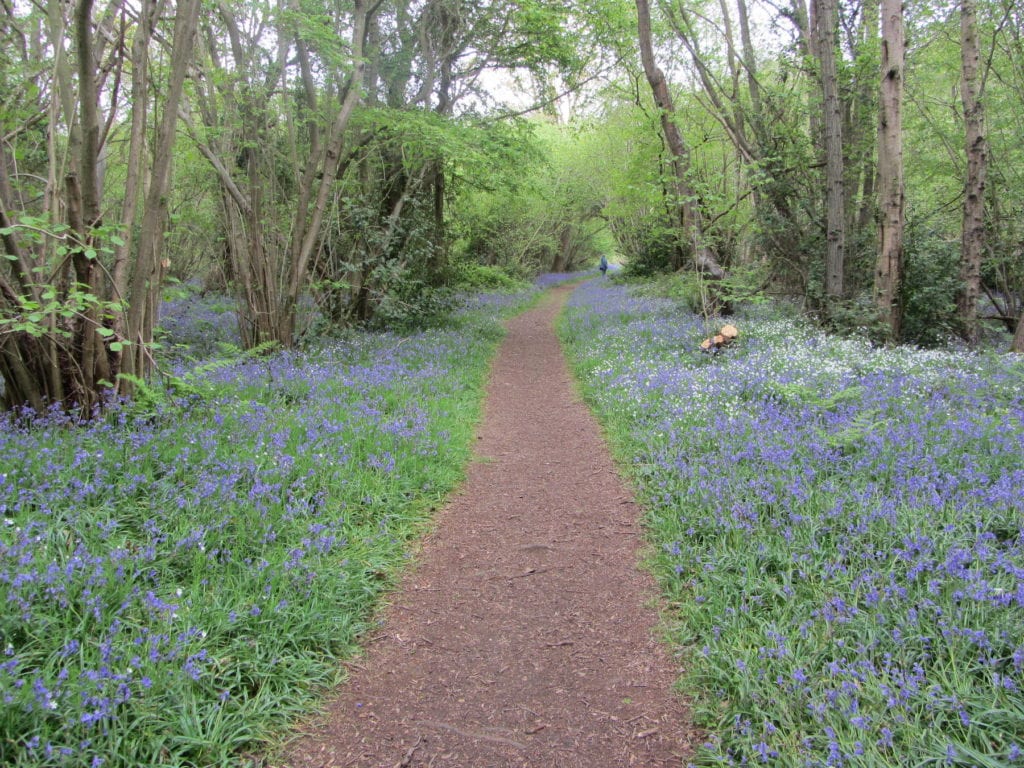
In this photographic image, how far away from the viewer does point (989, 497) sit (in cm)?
362

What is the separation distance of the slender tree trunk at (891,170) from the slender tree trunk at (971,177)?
1.07 metres

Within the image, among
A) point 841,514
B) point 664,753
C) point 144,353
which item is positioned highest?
point 144,353

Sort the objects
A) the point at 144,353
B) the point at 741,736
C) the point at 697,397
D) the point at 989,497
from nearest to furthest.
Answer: the point at 741,736, the point at 989,497, the point at 144,353, the point at 697,397

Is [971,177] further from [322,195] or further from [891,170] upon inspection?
[322,195]

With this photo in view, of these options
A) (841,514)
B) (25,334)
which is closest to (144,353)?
(25,334)

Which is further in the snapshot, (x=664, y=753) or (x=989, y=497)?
(x=989, y=497)

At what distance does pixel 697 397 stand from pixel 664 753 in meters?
A: 4.43

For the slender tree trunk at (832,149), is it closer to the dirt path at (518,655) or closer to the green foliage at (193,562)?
the dirt path at (518,655)

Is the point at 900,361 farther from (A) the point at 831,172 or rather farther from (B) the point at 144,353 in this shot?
(B) the point at 144,353

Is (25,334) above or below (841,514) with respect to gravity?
above

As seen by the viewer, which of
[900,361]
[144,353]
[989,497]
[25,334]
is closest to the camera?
[989,497]

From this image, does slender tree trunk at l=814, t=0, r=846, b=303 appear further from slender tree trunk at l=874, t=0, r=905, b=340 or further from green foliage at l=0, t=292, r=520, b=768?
green foliage at l=0, t=292, r=520, b=768

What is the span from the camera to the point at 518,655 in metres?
3.04

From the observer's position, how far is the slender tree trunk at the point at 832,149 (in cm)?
993
